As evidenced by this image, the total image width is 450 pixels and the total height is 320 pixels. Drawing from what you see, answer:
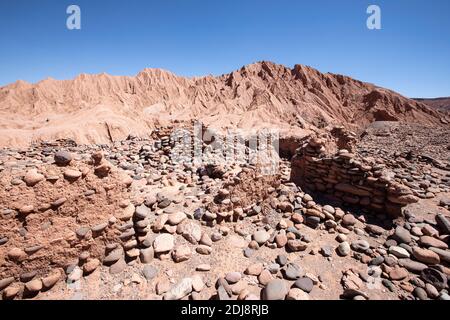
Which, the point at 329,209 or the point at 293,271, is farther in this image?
the point at 329,209

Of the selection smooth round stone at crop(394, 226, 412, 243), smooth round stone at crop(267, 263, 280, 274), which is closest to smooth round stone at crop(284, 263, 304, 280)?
smooth round stone at crop(267, 263, 280, 274)

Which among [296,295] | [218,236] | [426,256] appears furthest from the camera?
[218,236]

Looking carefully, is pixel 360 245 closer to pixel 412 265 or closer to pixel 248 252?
pixel 412 265

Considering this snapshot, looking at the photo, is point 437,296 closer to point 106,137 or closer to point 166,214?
point 166,214

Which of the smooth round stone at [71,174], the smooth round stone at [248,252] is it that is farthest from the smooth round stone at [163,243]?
the smooth round stone at [71,174]

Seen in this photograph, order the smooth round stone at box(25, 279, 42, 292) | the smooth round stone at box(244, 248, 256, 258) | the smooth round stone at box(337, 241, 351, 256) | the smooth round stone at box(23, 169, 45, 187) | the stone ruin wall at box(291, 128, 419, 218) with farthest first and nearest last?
the stone ruin wall at box(291, 128, 419, 218)
the smooth round stone at box(337, 241, 351, 256)
the smooth round stone at box(244, 248, 256, 258)
the smooth round stone at box(23, 169, 45, 187)
the smooth round stone at box(25, 279, 42, 292)

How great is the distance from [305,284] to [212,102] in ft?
115

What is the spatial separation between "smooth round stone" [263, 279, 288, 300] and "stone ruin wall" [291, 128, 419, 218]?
2.95m

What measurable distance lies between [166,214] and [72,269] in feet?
5.20

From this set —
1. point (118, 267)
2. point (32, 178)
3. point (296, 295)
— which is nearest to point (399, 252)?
point (296, 295)

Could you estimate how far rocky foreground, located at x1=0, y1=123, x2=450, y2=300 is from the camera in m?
2.71

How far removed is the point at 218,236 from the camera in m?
3.70

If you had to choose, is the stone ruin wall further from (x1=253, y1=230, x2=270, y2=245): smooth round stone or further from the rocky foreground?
(x1=253, y1=230, x2=270, y2=245): smooth round stone

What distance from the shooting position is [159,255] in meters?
3.26
